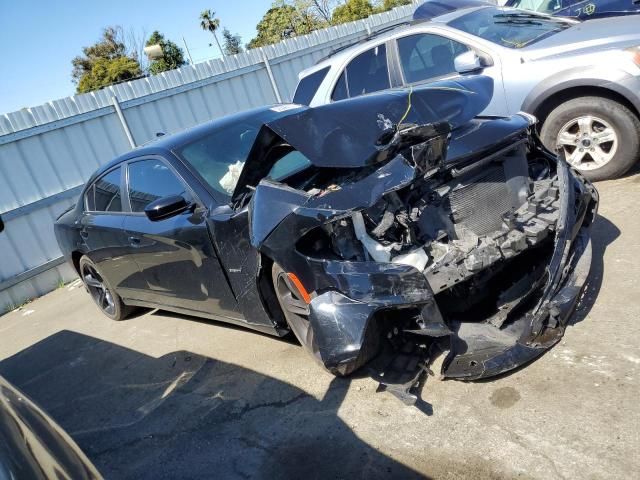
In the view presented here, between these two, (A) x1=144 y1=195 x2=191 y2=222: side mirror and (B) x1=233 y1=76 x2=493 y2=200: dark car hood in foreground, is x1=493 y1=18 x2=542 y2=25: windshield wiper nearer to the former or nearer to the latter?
(B) x1=233 y1=76 x2=493 y2=200: dark car hood in foreground

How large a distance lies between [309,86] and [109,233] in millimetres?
2980

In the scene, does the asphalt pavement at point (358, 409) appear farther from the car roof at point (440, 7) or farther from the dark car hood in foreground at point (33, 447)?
the car roof at point (440, 7)

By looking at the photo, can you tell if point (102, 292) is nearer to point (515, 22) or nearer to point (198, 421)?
point (198, 421)

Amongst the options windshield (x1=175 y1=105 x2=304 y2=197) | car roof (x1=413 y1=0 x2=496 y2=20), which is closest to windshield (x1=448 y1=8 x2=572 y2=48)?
car roof (x1=413 y1=0 x2=496 y2=20)

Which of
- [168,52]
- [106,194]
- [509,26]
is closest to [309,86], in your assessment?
[509,26]

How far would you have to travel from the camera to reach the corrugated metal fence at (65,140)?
7.54m

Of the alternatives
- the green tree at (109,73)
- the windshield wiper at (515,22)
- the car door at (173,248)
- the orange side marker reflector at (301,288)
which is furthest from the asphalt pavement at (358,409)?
the green tree at (109,73)

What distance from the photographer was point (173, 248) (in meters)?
3.84

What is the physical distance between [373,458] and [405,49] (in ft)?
14.6

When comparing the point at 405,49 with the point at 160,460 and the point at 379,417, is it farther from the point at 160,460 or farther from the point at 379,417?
the point at 160,460

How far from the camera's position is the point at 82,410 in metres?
3.90

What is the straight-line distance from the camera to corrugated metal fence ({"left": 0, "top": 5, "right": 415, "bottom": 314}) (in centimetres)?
754

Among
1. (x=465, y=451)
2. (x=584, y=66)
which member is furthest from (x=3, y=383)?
(x=584, y=66)

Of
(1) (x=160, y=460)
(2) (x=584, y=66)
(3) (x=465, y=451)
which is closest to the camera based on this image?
(3) (x=465, y=451)
